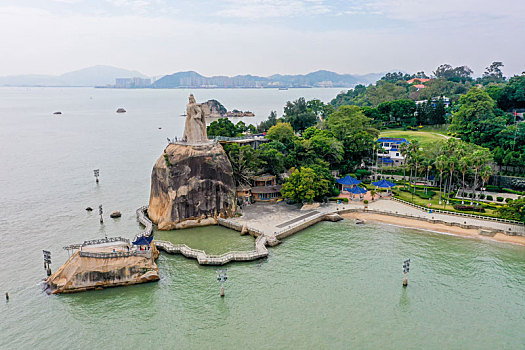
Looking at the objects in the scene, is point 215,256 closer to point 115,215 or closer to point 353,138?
point 115,215

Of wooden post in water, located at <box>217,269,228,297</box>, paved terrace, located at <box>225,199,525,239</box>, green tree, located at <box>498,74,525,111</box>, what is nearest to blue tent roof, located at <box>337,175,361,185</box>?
paved terrace, located at <box>225,199,525,239</box>

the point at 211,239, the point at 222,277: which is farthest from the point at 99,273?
the point at 211,239

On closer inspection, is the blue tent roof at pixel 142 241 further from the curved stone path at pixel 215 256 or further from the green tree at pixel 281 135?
the green tree at pixel 281 135

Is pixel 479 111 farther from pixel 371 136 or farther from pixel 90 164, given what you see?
pixel 90 164

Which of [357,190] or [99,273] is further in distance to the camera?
[357,190]

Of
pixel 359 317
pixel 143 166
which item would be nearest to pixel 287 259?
pixel 359 317

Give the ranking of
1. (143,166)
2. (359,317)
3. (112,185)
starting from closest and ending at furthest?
(359,317), (112,185), (143,166)

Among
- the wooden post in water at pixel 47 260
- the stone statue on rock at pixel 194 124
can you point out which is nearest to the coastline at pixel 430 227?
the stone statue on rock at pixel 194 124

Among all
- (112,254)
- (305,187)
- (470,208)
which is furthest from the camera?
(305,187)
